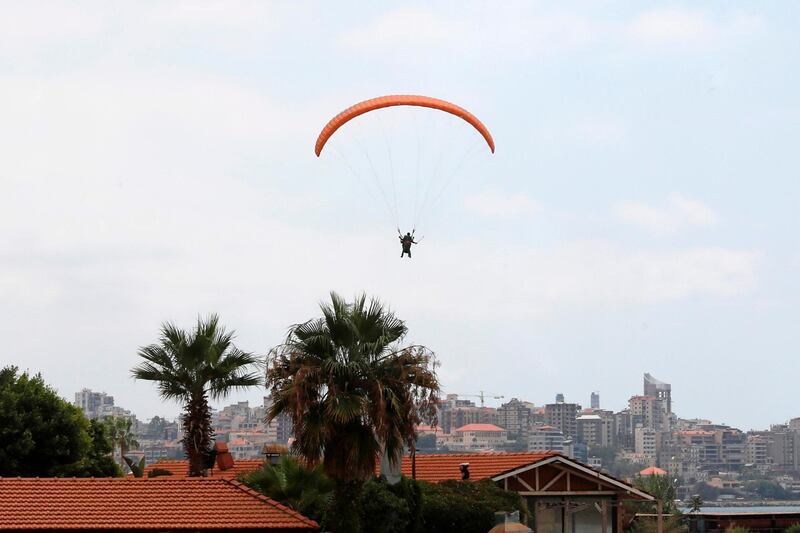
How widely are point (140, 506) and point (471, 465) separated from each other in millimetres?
13982

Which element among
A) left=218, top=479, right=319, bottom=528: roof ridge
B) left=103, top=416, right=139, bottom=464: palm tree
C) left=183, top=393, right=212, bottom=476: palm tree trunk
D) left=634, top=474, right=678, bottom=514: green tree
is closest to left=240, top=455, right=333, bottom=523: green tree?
left=218, top=479, right=319, bottom=528: roof ridge

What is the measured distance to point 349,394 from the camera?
106 feet

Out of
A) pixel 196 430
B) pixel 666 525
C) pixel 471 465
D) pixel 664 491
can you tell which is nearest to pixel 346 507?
pixel 196 430

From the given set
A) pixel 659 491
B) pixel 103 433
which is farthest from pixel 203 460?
pixel 659 491

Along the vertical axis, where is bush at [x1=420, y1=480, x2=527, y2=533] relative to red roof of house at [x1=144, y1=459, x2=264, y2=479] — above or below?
below

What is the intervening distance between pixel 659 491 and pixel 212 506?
204ft

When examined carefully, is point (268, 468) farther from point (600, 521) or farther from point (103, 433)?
point (103, 433)

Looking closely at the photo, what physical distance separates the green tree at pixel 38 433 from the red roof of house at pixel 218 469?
314 centimetres

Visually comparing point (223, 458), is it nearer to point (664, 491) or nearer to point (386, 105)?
point (386, 105)

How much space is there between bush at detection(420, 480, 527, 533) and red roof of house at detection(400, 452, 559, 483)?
10.1ft

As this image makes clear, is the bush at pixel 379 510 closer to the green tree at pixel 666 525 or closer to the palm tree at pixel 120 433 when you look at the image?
the green tree at pixel 666 525

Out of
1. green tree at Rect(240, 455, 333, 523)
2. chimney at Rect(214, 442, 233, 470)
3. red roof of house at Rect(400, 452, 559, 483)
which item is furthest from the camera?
chimney at Rect(214, 442, 233, 470)

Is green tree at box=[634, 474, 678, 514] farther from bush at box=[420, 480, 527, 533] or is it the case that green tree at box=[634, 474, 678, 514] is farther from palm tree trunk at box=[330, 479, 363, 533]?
palm tree trunk at box=[330, 479, 363, 533]

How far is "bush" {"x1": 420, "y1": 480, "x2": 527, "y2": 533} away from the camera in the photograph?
3694 centimetres
